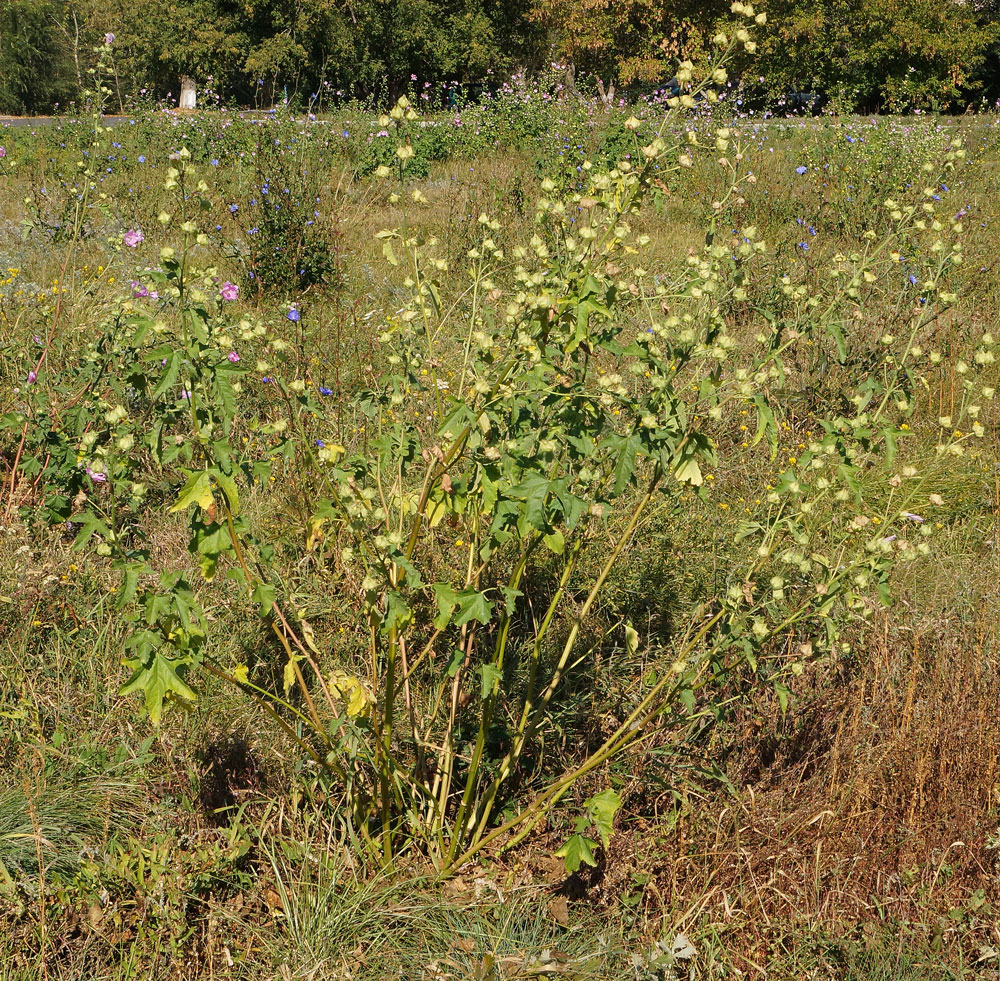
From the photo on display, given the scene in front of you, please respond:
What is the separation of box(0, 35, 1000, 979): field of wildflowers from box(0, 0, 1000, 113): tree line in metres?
13.6

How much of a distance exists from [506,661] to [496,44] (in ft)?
87.5

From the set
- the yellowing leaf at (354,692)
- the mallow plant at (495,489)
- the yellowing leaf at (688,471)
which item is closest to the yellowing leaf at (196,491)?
the mallow plant at (495,489)

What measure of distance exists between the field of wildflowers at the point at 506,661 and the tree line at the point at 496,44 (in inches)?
536

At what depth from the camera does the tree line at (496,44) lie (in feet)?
62.5

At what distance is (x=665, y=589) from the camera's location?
Result: 2.86m

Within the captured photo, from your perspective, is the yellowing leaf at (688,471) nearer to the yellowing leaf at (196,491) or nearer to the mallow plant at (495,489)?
the mallow plant at (495,489)

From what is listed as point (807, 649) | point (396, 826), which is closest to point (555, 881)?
point (396, 826)

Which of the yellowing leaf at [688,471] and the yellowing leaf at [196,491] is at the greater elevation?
the yellowing leaf at [196,491]

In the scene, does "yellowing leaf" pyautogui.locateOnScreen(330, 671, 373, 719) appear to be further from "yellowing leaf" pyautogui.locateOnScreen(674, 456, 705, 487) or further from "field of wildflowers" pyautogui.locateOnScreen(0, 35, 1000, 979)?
"yellowing leaf" pyautogui.locateOnScreen(674, 456, 705, 487)

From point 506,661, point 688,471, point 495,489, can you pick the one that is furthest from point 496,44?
point 495,489

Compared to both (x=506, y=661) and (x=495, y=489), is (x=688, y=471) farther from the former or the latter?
(x=506, y=661)

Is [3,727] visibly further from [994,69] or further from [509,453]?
[994,69]

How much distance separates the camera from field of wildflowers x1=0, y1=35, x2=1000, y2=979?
1.74 m

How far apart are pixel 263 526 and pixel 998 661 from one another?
232 centimetres
